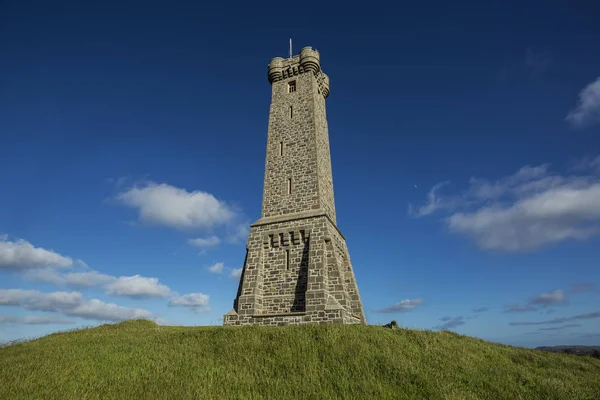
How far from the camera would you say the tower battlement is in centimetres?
2534

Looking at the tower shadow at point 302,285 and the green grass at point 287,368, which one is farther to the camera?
the tower shadow at point 302,285

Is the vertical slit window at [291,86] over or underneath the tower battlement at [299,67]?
underneath

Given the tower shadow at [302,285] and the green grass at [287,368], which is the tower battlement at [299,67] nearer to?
the tower shadow at [302,285]

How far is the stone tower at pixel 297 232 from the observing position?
1841 cm

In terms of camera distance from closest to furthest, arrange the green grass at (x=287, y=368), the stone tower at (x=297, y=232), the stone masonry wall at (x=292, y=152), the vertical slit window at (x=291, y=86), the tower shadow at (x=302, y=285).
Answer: the green grass at (x=287, y=368)
the stone tower at (x=297, y=232)
the tower shadow at (x=302, y=285)
the stone masonry wall at (x=292, y=152)
the vertical slit window at (x=291, y=86)

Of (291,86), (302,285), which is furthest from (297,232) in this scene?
(291,86)

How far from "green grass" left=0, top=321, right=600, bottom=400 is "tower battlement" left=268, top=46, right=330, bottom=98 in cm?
1879

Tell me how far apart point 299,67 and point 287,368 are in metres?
21.2

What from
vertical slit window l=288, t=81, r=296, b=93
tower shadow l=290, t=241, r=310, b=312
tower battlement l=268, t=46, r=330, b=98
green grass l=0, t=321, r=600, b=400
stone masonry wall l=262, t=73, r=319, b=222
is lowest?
green grass l=0, t=321, r=600, b=400

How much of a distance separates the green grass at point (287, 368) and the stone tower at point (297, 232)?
288cm

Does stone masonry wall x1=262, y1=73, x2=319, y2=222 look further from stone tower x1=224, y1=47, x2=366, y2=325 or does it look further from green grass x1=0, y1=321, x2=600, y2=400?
green grass x1=0, y1=321, x2=600, y2=400

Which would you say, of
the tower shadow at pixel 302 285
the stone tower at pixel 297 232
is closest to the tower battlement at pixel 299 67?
the stone tower at pixel 297 232

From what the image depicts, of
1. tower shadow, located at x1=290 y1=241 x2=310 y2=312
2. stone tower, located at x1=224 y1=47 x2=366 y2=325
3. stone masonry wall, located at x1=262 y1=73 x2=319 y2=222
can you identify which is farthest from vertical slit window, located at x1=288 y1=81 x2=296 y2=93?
tower shadow, located at x1=290 y1=241 x2=310 y2=312

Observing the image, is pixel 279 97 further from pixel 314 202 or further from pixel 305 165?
pixel 314 202
